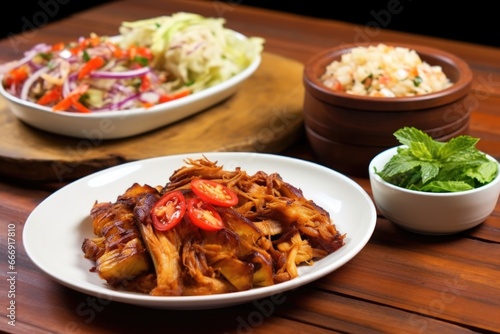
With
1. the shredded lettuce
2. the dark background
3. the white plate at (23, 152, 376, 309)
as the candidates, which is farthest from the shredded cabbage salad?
the dark background

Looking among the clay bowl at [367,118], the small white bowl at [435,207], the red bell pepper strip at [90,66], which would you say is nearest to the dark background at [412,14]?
the red bell pepper strip at [90,66]

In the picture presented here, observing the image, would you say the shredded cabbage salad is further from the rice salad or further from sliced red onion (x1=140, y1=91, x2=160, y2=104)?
the rice salad

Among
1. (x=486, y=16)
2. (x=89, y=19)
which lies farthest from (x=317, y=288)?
(x=486, y=16)

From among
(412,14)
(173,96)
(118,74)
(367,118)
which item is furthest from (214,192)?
(412,14)

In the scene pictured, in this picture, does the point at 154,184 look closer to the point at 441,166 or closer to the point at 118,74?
the point at 118,74

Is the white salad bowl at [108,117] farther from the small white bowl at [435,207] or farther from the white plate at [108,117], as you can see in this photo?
the small white bowl at [435,207]

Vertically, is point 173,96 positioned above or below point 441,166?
below
